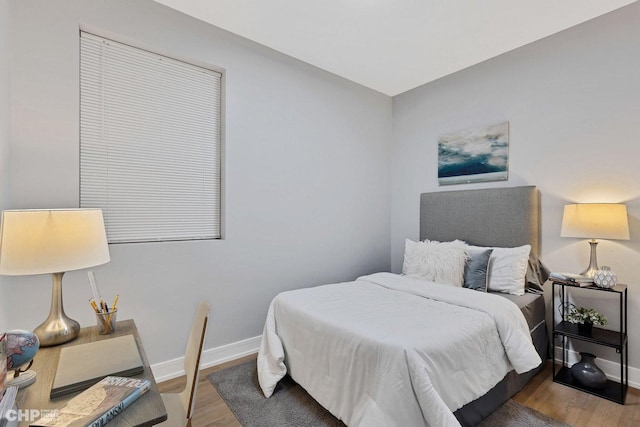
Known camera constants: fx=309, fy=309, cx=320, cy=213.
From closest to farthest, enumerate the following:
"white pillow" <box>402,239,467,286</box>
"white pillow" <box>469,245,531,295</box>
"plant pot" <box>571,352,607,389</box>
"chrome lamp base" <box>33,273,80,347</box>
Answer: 1. "chrome lamp base" <box>33,273,80,347</box>
2. "plant pot" <box>571,352,607,389</box>
3. "white pillow" <box>469,245,531,295</box>
4. "white pillow" <box>402,239,467,286</box>

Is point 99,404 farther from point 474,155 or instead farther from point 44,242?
point 474,155

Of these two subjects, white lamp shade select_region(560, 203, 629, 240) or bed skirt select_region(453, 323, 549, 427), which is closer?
bed skirt select_region(453, 323, 549, 427)

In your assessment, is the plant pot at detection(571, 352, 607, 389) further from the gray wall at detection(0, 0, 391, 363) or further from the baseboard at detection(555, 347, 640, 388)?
the gray wall at detection(0, 0, 391, 363)

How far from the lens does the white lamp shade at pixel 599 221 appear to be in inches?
87.8

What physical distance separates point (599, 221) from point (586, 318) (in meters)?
0.74

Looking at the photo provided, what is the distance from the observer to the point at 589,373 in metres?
2.28

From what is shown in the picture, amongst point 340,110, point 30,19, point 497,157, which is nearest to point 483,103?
point 497,157

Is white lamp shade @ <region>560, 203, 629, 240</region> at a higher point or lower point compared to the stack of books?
higher

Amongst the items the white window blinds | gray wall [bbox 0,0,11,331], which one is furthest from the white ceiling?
gray wall [bbox 0,0,11,331]

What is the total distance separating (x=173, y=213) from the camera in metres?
2.54

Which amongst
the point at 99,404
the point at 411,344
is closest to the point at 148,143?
the point at 99,404

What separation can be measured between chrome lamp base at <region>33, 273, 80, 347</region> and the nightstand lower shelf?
3.19 m

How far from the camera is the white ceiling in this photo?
7.57 feet

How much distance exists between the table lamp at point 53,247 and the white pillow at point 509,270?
2859 millimetres
